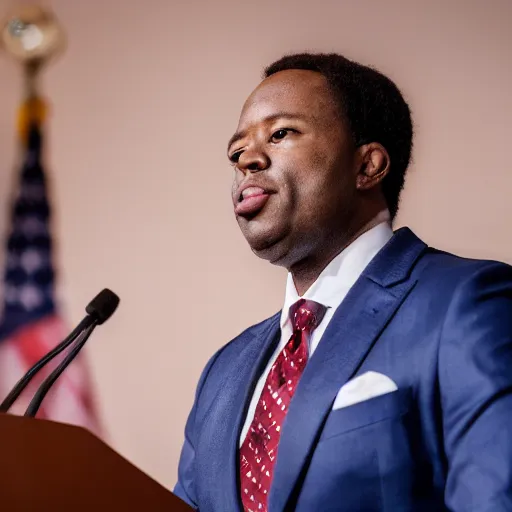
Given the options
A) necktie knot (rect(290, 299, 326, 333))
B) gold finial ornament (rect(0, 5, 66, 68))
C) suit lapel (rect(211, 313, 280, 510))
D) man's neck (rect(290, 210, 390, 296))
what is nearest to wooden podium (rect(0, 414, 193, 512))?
suit lapel (rect(211, 313, 280, 510))

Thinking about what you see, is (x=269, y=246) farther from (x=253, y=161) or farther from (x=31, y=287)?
(x=31, y=287)

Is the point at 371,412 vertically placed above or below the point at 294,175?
below

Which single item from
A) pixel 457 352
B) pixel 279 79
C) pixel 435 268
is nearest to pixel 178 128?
pixel 279 79

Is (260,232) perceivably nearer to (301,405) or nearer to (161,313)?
(301,405)

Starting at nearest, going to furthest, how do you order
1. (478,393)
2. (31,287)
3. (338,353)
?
(478,393)
(338,353)
(31,287)

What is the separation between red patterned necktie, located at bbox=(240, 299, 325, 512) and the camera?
4.24 feet

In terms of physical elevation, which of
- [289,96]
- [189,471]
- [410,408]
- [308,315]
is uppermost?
[289,96]

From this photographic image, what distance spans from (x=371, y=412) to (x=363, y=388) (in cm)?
4

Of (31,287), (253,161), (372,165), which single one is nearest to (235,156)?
(253,161)

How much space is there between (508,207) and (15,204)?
1.59 meters

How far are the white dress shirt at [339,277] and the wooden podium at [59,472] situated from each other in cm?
51

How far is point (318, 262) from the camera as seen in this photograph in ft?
4.92

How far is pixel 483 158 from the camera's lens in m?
2.10

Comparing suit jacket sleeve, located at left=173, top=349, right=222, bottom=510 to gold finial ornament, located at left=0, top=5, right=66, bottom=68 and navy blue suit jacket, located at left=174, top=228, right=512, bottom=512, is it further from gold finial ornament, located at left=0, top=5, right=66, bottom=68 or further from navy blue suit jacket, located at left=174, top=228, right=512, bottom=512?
gold finial ornament, located at left=0, top=5, right=66, bottom=68
